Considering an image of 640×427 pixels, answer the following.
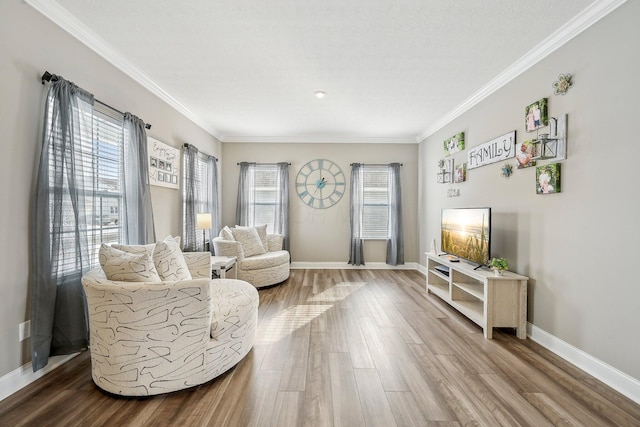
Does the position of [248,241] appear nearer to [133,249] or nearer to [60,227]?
[133,249]

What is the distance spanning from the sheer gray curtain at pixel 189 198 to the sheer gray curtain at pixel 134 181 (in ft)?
3.20

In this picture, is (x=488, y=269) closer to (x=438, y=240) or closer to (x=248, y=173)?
(x=438, y=240)

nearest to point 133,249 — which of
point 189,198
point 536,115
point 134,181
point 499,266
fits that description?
point 134,181

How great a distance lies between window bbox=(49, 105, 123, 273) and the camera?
82.0 inches

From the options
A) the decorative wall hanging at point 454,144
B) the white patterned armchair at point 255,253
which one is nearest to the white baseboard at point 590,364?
the decorative wall hanging at point 454,144

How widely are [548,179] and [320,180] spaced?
3.83m

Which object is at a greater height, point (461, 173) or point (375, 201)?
point (461, 173)

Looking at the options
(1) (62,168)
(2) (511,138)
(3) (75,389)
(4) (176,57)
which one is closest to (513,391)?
(2) (511,138)

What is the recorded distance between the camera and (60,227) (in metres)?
2.02

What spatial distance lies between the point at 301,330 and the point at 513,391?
1.78 metres

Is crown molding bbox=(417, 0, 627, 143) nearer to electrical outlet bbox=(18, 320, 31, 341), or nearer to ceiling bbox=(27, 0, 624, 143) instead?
ceiling bbox=(27, 0, 624, 143)

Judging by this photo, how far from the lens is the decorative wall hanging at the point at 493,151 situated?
→ 2.95 m

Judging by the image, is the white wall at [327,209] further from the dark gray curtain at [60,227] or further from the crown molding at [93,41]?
the dark gray curtain at [60,227]

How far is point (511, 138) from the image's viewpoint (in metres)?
2.94
